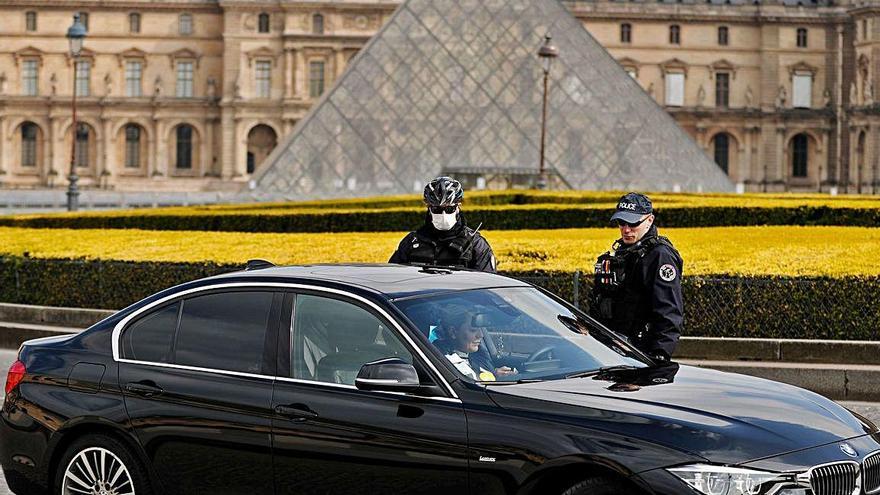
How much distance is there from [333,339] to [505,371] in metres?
0.81

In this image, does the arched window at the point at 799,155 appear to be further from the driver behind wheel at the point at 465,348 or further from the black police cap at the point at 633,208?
the driver behind wheel at the point at 465,348

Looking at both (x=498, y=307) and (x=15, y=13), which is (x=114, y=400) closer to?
(x=498, y=307)

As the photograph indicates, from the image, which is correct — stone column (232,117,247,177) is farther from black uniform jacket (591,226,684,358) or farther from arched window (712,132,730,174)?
black uniform jacket (591,226,684,358)

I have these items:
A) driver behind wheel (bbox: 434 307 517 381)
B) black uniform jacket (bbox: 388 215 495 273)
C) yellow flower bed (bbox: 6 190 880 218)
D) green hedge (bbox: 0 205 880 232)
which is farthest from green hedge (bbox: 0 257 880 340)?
yellow flower bed (bbox: 6 190 880 218)

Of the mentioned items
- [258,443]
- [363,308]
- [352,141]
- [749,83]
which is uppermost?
[749,83]

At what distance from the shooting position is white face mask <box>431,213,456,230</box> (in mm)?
9000

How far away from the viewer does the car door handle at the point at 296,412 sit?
679cm

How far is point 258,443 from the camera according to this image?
689cm

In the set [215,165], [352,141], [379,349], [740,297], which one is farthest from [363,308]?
[215,165]

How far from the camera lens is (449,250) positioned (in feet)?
29.7

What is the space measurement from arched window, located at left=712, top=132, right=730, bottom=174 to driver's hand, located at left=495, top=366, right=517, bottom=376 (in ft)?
296

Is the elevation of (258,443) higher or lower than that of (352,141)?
lower

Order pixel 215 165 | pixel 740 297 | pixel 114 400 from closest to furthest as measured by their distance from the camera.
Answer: pixel 114 400
pixel 740 297
pixel 215 165

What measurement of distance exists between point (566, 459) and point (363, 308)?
1308 mm
